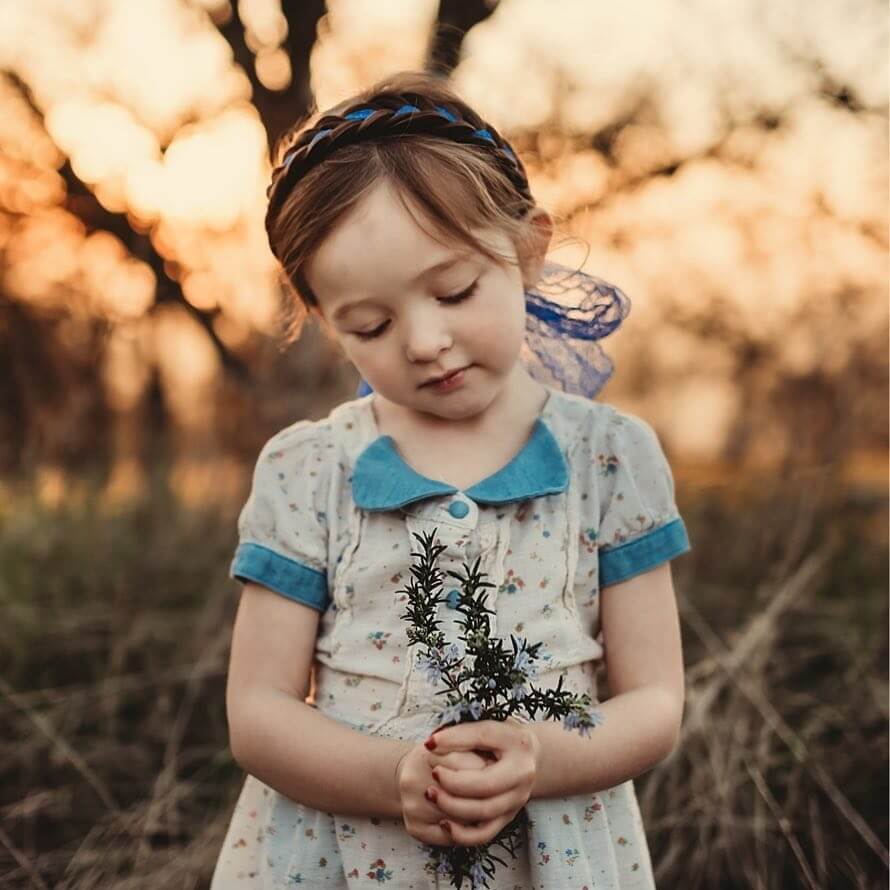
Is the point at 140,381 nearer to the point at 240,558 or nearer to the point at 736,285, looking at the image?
the point at 736,285


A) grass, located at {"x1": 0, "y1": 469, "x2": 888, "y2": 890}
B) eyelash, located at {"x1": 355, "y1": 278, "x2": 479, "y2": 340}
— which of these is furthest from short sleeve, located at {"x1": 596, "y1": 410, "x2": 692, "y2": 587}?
grass, located at {"x1": 0, "y1": 469, "x2": 888, "y2": 890}

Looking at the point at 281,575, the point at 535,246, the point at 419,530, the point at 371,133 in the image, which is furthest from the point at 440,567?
the point at 371,133

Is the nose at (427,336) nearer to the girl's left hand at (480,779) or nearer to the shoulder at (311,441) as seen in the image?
the shoulder at (311,441)

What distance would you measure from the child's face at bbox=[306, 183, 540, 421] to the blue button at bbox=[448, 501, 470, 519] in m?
0.15

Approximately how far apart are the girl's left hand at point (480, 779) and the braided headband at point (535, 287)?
81 centimetres

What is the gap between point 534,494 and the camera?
1659 mm

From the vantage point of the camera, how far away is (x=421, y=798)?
144cm

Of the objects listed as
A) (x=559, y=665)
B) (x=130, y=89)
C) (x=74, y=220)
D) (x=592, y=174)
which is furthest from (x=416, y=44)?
(x=559, y=665)

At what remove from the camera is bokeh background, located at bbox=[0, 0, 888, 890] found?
2713 mm

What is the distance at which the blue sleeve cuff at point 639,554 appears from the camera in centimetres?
171

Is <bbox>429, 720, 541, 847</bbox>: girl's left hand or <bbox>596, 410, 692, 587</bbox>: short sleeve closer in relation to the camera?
<bbox>429, 720, 541, 847</bbox>: girl's left hand

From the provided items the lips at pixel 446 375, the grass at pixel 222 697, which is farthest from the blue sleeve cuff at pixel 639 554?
the grass at pixel 222 697

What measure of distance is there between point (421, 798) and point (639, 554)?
54 cm

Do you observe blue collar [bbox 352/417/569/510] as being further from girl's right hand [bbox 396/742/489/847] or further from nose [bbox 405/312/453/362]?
girl's right hand [bbox 396/742/489/847]
